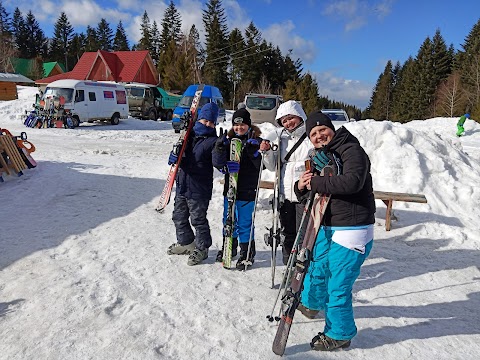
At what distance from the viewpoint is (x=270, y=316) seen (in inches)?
126

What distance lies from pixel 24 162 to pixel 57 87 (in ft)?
37.4

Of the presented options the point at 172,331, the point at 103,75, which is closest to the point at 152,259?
the point at 172,331

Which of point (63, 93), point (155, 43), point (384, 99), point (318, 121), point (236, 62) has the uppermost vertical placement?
point (155, 43)

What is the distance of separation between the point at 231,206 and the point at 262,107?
13.4 meters

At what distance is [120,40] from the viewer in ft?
269

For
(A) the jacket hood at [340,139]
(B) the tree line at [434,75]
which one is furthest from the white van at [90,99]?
(B) the tree line at [434,75]

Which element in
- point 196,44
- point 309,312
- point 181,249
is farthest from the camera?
point 196,44

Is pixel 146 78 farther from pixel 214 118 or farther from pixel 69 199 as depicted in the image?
pixel 214 118

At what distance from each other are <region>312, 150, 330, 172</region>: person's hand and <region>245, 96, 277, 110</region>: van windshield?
571 inches

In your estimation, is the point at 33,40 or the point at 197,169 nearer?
the point at 197,169

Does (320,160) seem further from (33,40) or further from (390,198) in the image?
(33,40)

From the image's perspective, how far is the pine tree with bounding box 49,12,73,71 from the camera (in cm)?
7250

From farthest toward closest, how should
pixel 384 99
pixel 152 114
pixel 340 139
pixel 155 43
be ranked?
pixel 384 99 < pixel 155 43 < pixel 152 114 < pixel 340 139

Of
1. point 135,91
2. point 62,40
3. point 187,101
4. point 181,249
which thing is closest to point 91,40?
point 62,40
